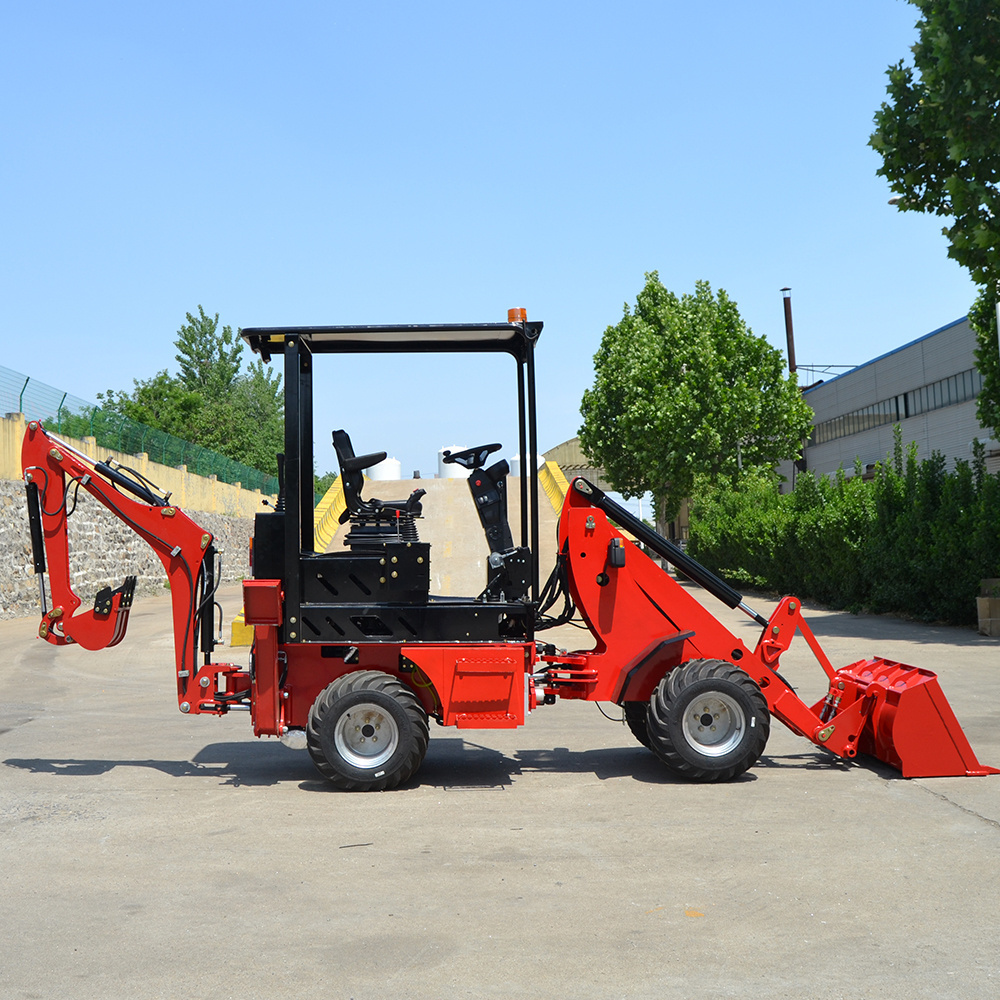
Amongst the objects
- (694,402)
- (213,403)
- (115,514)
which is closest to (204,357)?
(213,403)

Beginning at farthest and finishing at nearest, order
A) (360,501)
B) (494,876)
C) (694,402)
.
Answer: (694,402)
(360,501)
(494,876)

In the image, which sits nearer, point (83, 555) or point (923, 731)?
point (923, 731)

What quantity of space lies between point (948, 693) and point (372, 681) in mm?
6980

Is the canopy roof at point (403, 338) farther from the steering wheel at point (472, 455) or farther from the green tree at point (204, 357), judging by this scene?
the green tree at point (204, 357)

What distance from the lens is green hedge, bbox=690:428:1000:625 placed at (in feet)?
59.5

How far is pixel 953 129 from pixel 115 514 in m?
13.8

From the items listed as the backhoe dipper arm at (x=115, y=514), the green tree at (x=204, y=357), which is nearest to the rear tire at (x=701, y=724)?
the backhoe dipper arm at (x=115, y=514)

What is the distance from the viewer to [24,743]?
361 inches

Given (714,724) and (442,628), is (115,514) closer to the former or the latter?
(442,628)

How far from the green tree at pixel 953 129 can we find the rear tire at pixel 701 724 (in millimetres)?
11290

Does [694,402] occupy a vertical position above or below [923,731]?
above

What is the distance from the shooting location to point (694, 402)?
139ft

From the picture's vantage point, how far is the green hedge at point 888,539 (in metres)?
18.1

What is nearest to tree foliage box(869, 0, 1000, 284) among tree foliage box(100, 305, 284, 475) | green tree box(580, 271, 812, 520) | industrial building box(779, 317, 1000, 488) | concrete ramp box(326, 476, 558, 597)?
concrete ramp box(326, 476, 558, 597)
